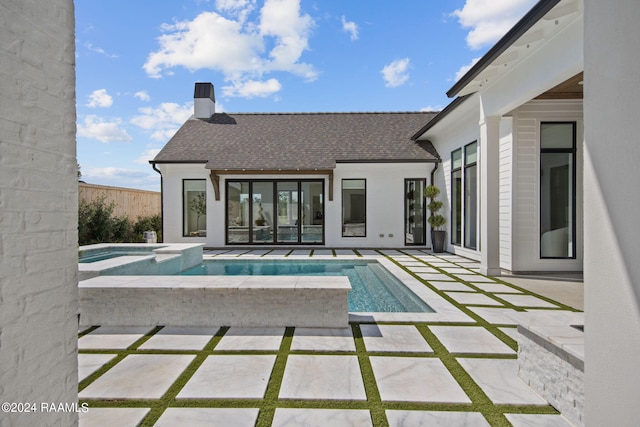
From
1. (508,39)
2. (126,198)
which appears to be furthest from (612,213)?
(126,198)

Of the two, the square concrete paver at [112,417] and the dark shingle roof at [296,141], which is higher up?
the dark shingle roof at [296,141]

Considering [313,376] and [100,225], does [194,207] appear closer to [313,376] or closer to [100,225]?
[100,225]

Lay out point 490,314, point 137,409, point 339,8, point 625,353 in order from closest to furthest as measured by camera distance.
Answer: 1. point 625,353
2. point 137,409
3. point 490,314
4. point 339,8

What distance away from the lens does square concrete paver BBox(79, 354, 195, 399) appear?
2.53m

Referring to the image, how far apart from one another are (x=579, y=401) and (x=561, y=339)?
40cm

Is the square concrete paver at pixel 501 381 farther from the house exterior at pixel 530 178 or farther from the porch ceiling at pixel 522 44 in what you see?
the house exterior at pixel 530 178

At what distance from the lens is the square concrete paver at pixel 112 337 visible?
344 centimetres

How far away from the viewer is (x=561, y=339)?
7.89 feet

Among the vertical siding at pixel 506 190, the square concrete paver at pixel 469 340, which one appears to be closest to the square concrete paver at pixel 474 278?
the vertical siding at pixel 506 190

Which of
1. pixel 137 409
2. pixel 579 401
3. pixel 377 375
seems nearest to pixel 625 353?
pixel 579 401

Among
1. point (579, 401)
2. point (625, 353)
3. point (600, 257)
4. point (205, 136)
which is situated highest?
point (205, 136)

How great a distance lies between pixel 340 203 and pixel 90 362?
9.58m

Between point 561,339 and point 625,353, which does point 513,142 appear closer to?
point 561,339

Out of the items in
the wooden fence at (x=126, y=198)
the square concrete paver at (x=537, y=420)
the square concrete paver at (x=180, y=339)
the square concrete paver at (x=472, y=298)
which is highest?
the wooden fence at (x=126, y=198)
